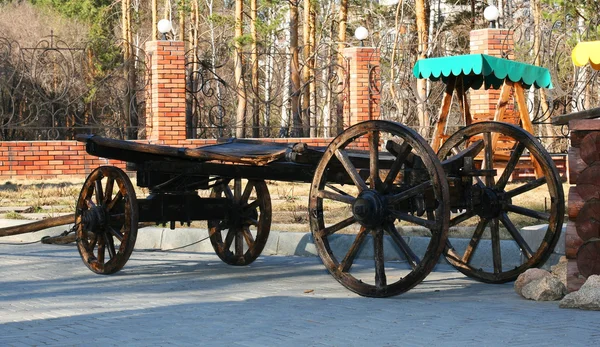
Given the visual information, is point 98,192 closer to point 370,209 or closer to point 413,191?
point 370,209

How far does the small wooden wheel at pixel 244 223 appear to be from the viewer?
9.09 metres

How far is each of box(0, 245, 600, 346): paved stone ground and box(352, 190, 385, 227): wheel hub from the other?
21.3 inches

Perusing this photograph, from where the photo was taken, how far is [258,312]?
6.55 meters

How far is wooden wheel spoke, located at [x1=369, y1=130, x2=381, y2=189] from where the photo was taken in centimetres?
713

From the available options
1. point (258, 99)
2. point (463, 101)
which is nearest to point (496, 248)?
point (463, 101)

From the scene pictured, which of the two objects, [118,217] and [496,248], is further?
[118,217]

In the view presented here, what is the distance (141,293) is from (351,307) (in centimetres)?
170

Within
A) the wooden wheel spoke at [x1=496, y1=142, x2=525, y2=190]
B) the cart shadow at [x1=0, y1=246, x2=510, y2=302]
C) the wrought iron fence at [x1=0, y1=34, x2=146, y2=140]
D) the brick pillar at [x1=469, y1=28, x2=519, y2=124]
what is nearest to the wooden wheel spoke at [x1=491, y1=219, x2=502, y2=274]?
the cart shadow at [x1=0, y1=246, x2=510, y2=302]

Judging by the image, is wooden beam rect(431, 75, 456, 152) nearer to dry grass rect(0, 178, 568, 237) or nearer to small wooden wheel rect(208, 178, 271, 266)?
dry grass rect(0, 178, 568, 237)

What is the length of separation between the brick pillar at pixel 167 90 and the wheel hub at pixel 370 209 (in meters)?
13.3

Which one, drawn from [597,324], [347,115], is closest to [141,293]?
[597,324]

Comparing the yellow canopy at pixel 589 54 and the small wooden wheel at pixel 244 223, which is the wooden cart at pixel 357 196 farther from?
the yellow canopy at pixel 589 54

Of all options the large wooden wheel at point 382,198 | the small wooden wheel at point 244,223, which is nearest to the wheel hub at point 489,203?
the large wooden wheel at point 382,198

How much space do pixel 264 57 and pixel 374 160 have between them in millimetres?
33421
